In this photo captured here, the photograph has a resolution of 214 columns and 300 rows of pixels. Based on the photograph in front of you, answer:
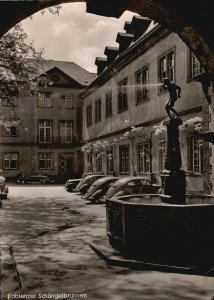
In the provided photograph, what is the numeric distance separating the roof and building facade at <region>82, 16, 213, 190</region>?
510 inches

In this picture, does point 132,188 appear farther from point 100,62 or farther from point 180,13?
point 100,62

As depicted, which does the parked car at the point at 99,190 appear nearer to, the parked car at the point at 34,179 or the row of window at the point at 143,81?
the row of window at the point at 143,81

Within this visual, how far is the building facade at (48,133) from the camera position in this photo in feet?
139

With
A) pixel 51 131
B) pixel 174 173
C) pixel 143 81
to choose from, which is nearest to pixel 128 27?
pixel 143 81

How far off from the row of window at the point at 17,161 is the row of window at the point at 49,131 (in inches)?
68.9

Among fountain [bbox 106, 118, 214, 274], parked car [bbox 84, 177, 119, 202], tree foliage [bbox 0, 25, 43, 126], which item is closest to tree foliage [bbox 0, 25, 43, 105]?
tree foliage [bbox 0, 25, 43, 126]

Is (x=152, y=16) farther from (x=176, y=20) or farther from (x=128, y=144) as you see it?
(x=128, y=144)

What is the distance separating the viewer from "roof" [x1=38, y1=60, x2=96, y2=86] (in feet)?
151

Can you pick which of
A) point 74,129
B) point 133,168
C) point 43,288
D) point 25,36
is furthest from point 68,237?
point 74,129

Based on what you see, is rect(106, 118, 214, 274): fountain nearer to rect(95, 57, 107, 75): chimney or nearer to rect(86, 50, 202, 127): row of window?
rect(86, 50, 202, 127): row of window

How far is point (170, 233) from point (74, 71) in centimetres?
4321

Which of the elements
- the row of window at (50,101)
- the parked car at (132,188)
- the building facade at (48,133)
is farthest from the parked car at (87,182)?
the row of window at (50,101)

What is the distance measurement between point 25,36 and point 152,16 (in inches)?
517

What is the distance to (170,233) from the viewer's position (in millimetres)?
6988
